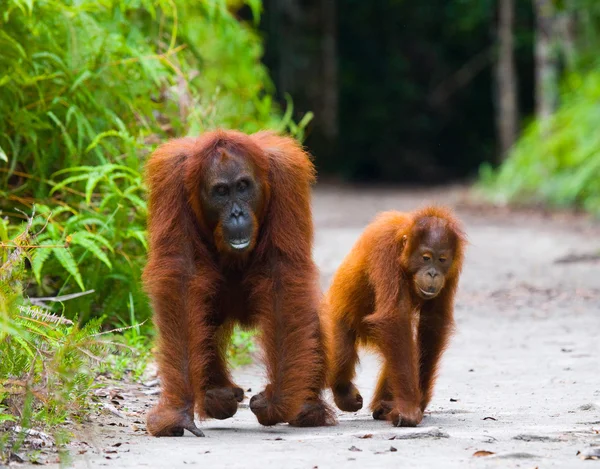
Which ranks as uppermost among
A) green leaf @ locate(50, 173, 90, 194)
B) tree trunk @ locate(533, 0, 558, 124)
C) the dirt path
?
tree trunk @ locate(533, 0, 558, 124)

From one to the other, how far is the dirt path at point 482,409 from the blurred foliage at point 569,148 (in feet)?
15.0

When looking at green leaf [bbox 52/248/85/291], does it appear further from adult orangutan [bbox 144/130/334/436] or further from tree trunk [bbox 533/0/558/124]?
tree trunk [bbox 533/0/558/124]

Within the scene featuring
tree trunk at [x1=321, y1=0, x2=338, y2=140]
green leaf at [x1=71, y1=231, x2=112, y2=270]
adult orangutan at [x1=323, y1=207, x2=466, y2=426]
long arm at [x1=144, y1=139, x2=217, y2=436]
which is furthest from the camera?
tree trunk at [x1=321, y1=0, x2=338, y2=140]

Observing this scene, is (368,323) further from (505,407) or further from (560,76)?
(560,76)

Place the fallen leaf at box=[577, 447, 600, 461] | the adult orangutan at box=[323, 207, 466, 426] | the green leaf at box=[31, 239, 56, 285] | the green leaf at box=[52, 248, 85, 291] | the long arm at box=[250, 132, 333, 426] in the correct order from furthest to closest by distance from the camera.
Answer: the green leaf at box=[52, 248, 85, 291] < the green leaf at box=[31, 239, 56, 285] < the adult orangutan at box=[323, 207, 466, 426] < the long arm at box=[250, 132, 333, 426] < the fallen leaf at box=[577, 447, 600, 461]

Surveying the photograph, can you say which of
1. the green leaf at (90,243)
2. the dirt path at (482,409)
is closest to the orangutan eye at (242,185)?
the dirt path at (482,409)

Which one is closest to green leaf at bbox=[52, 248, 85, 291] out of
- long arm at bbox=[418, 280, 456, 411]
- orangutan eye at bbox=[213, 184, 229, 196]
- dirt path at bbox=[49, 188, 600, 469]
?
dirt path at bbox=[49, 188, 600, 469]

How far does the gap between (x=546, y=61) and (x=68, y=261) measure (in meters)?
14.1

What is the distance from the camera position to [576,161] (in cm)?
1538

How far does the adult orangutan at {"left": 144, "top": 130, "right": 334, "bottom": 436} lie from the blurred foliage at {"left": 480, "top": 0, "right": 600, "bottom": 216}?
10.1m

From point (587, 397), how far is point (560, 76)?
15201 millimetres

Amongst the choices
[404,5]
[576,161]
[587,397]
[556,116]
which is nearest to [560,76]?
[556,116]

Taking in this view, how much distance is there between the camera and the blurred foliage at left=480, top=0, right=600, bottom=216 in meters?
15.1

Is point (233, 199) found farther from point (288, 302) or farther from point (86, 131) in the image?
point (86, 131)
